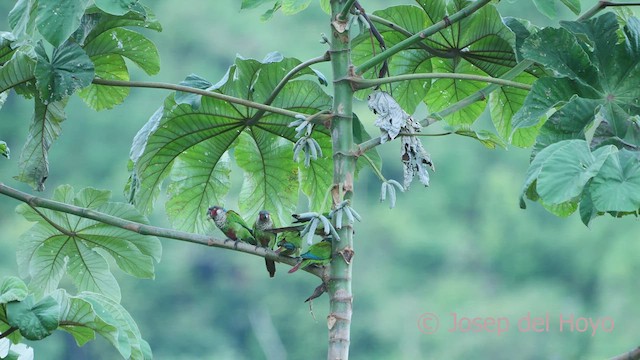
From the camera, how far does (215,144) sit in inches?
70.3

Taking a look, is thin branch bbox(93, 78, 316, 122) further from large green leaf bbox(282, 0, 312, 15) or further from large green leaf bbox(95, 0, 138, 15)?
large green leaf bbox(282, 0, 312, 15)

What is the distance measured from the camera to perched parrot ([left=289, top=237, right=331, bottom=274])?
1.35 meters

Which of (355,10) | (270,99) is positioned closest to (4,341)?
(270,99)

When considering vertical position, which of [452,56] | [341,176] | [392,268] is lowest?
[341,176]

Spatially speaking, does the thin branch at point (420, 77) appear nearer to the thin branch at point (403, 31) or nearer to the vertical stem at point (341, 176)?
the vertical stem at point (341, 176)

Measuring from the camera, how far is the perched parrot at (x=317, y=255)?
53.2 inches

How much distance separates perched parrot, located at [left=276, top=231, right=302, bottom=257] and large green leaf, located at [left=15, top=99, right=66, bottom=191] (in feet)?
1.40

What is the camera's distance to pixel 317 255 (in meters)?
1.36

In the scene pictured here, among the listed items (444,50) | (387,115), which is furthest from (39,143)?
(444,50)

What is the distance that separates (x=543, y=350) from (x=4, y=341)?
842 centimetres

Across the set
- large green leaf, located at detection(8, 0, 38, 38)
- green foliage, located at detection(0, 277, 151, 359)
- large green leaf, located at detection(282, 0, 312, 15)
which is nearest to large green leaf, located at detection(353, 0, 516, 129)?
large green leaf, located at detection(282, 0, 312, 15)

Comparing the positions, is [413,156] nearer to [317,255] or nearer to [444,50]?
[317,255]

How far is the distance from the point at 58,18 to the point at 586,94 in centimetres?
73

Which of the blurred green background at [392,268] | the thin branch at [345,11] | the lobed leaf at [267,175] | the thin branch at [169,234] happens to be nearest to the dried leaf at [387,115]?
the thin branch at [345,11]
